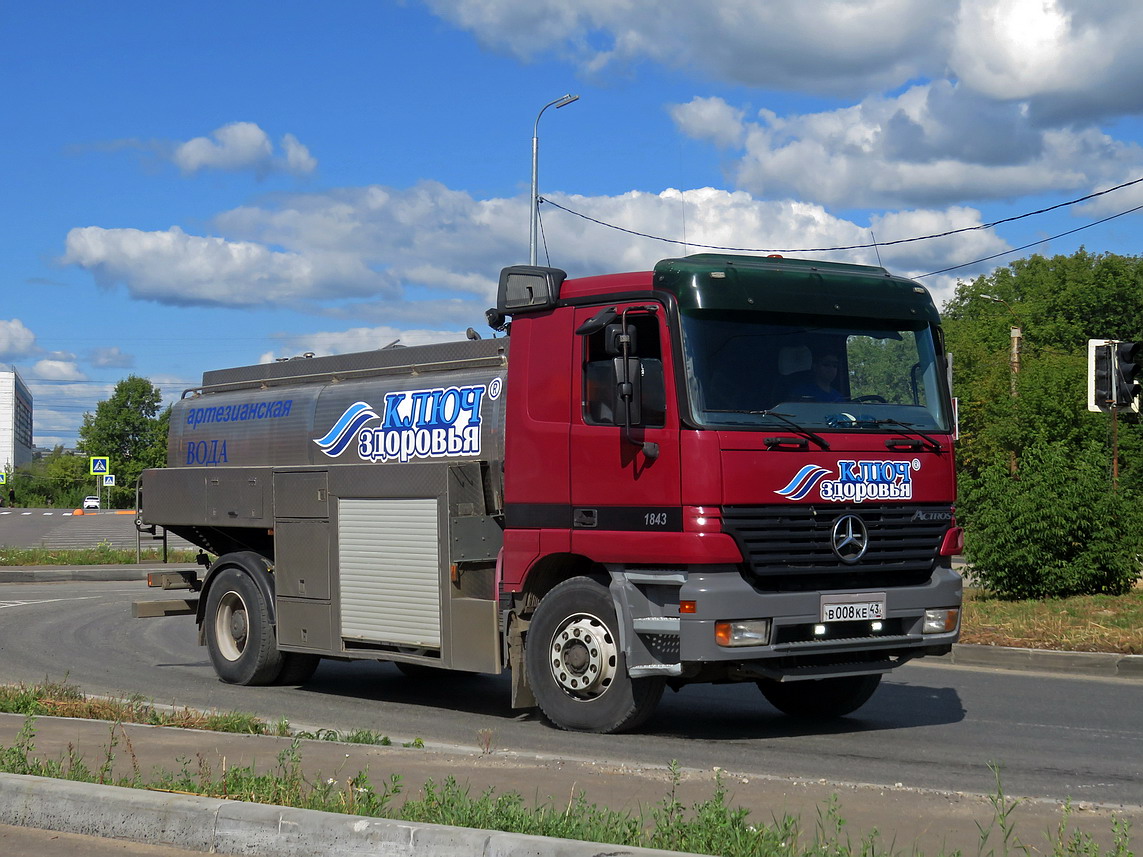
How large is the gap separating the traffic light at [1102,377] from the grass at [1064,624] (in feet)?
7.17

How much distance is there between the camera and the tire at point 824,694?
1025 centimetres

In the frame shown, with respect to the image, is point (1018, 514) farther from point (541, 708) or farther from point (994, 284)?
point (994, 284)

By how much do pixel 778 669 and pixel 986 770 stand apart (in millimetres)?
1411

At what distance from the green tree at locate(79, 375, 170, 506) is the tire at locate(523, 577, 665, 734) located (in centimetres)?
11453

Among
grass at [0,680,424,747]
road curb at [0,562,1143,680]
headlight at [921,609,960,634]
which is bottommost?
road curb at [0,562,1143,680]

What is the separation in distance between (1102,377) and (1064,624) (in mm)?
2777

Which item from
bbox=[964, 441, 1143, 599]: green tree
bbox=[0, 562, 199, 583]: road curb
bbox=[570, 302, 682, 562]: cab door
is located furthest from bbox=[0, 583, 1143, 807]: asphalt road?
bbox=[0, 562, 199, 583]: road curb

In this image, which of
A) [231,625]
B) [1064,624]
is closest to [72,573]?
[231,625]

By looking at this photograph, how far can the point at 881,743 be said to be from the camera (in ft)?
29.4

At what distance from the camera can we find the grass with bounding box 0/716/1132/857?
17.3ft

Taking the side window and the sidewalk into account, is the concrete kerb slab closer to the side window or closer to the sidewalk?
the sidewalk

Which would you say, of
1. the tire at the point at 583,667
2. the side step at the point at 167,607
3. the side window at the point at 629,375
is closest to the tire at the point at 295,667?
the side step at the point at 167,607

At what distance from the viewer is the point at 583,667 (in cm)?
923

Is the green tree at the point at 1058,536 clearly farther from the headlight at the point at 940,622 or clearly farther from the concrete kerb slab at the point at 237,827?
the concrete kerb slab at the point at 237,827
